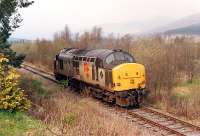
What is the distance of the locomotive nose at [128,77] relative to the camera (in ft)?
75.8

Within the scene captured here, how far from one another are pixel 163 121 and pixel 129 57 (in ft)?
19.3

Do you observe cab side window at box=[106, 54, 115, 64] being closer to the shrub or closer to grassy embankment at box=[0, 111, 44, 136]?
the shrub

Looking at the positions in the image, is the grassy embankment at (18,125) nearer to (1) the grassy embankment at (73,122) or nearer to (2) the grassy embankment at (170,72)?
(1) the grassy embankment at (73,122)

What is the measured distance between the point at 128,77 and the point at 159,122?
4.53m

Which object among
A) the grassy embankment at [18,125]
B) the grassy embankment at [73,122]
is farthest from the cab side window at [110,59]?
the grassy embankment at [18,125]

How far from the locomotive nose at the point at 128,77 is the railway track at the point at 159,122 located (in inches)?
48.8

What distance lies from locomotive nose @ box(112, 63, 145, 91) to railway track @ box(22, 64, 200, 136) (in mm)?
1241

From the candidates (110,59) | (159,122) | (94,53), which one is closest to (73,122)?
(159,122)

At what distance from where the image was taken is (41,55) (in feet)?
183

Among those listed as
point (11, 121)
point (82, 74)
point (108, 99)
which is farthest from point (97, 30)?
point (11, 121)

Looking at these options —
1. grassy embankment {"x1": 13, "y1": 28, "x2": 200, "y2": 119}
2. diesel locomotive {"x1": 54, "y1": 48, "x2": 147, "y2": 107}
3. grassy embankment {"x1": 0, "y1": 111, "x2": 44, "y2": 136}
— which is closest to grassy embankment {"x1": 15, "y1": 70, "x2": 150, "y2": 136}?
grassy embankment {"x1": 0, "y1": 111, "x2": 44, "y2": 136}

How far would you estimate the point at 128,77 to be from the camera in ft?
76.7

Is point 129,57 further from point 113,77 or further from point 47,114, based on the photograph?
point 47,114

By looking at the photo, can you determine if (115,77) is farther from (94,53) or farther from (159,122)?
(159,122)
